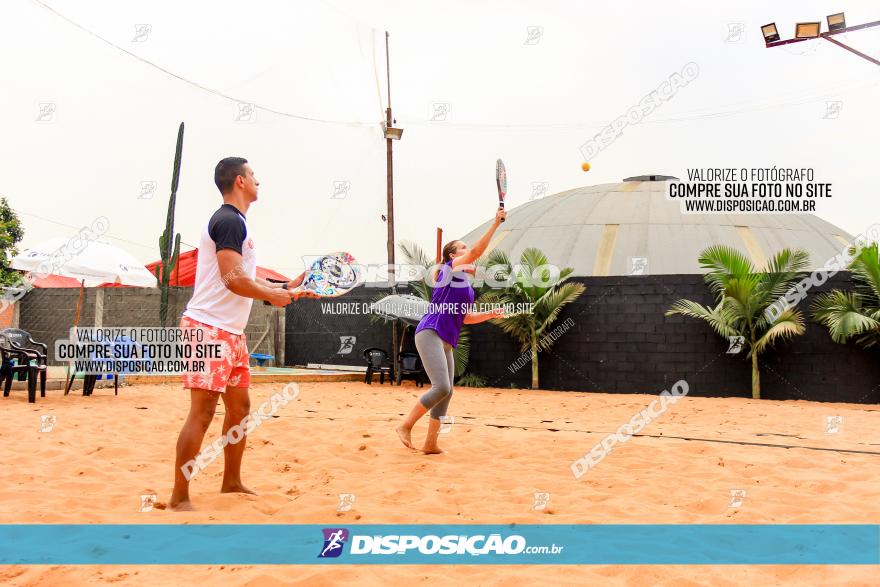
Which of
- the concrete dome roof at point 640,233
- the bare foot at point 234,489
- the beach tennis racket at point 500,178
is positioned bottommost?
the bare foot at point 234,489

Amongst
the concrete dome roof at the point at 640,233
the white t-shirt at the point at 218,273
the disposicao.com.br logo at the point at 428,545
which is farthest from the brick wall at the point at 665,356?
the white t-shirt at the point at 218,273

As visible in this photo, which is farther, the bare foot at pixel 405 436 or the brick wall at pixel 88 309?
the brick wall at pixel 88 309

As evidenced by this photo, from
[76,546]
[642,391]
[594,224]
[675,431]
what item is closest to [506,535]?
[76,546]

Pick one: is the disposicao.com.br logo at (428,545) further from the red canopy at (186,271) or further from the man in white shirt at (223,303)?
the red canopy at (186,271)

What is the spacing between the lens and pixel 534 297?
13.9 metres

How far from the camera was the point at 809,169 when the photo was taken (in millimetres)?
14023

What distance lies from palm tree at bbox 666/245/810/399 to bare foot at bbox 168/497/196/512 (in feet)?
35.4

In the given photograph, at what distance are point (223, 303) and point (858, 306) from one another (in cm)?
1166

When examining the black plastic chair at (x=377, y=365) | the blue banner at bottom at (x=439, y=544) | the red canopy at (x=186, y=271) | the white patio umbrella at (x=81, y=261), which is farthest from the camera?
the red canopy at (x=186, y=271)

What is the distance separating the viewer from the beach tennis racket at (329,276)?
4.09m

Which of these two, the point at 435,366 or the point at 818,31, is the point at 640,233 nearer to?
the point at 818,31

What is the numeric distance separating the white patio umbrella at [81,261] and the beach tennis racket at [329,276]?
1304 centimetres

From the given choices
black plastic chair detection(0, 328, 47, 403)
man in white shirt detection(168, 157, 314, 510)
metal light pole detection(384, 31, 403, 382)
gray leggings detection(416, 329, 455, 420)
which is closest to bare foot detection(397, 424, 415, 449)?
gray leggings detection(416, 329, 455, 420)

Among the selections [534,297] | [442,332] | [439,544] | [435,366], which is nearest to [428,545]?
[439,544]
